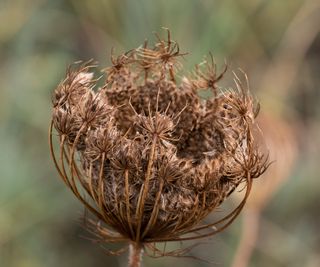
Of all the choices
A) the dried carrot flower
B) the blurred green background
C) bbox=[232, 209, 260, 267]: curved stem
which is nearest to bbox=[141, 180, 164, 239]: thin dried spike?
the dried carrot flower

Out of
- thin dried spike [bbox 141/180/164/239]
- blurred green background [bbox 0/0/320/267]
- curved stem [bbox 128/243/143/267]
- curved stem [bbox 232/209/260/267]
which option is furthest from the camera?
blurred green background [bbox 0/0/320/267]

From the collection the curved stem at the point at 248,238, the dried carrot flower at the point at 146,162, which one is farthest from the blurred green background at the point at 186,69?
the dried carrot flower at the point at 146,162

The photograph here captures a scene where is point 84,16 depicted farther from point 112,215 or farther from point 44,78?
point 112,215

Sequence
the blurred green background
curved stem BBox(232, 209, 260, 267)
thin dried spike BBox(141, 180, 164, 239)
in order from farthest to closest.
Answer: the blurred green background → curved stem BBox(232, 209, 260, 267) → thin dried spike BBox(141, 180, 164, 239)

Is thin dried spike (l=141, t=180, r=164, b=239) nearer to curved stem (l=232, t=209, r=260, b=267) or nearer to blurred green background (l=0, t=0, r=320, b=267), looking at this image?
curved stem (l=232, t=209, r=260, b=267)

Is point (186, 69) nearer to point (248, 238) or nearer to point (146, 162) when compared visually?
point (248, 238)

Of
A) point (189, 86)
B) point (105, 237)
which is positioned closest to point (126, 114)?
point (189, 86)

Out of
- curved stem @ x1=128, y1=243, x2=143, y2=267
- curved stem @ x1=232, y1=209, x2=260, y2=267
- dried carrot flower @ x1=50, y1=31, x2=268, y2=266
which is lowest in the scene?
curved stem @ x1=128, y1=243, x2=143, y2=267
